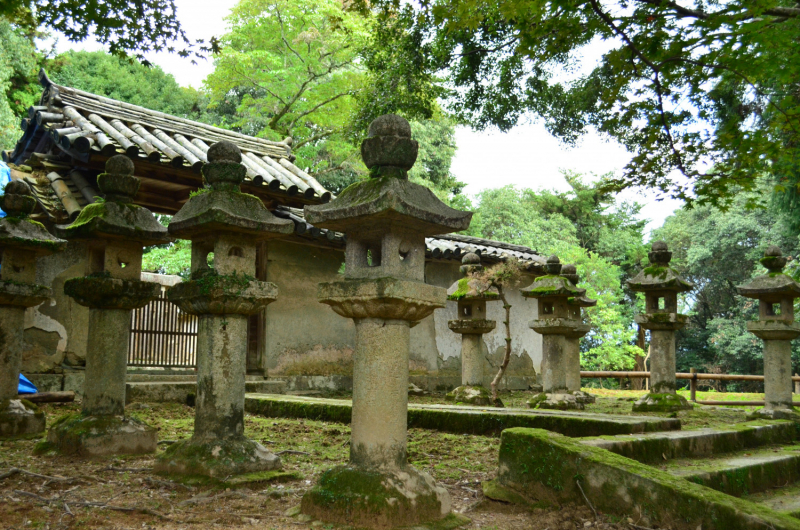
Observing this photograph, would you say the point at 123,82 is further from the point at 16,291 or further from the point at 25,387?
the point at 16,291

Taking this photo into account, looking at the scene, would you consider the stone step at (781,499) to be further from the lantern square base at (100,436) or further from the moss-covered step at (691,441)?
the lantern square base at (100,436)

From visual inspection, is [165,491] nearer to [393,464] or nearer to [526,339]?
[393,464]

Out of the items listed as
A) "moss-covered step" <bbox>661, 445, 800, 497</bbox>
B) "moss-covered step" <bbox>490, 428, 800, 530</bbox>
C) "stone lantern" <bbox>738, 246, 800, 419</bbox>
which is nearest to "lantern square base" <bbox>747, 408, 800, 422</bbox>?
"stone lantern" <bbox>738, 246, 800, 419</bbox>

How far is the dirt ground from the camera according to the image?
4.15 metres

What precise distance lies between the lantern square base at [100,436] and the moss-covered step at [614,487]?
3.71m

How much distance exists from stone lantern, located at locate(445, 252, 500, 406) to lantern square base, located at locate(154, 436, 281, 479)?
6.19 metres

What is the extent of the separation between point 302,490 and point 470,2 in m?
4.96

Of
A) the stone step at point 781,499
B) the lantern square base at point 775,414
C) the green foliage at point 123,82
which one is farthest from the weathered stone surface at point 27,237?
the green foliage at point 123,82

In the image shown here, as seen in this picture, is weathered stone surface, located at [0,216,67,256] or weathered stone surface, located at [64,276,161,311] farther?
weathered stone surface, located at [0,216,67,256]

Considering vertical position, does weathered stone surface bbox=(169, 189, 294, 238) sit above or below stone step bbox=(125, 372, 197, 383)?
above

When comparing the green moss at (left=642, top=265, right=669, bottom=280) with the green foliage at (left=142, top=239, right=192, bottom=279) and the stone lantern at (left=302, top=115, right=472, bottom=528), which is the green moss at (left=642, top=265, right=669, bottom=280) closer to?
the stone lantern at (left=302, top=115, right=472, bottom=528)

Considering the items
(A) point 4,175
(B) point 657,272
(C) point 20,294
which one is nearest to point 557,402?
(B) point 657,272

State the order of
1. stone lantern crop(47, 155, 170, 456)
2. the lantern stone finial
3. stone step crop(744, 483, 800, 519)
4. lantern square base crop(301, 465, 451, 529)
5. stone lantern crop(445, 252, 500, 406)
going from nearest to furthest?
lantern square base crop(301, 465, 451, 529) → stone step crop(744, 483, 800, 519) → the lantern stone finial → stone lantern crop(47, 155, 170, 456) → stone lantern crop(445, 252, 500, 406)

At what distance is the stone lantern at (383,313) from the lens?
4199 millimetres
